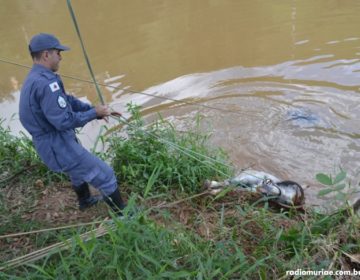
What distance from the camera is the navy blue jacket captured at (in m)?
2.74

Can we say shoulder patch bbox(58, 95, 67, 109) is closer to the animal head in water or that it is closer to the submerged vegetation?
the submerged vegetation

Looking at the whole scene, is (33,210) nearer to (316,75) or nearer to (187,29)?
(316,75)

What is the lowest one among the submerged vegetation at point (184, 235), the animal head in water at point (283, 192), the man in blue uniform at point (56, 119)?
the animal head in water at point (283, 192)

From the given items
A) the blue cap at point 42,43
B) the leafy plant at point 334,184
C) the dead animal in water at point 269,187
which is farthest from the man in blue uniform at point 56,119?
the leafy plant at point 334,184

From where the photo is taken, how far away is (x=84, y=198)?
3377 mm

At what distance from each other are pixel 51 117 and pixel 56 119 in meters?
0.04

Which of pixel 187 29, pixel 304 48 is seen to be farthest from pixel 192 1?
pixel 304 48

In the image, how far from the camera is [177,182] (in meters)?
3.48

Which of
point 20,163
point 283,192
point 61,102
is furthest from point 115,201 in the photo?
point 283,192

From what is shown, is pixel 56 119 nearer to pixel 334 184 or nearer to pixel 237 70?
pixel 334 184

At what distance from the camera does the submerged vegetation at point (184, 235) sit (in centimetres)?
235

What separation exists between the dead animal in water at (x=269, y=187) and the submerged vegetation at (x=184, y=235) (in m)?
0.09

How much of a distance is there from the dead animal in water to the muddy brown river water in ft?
2.24

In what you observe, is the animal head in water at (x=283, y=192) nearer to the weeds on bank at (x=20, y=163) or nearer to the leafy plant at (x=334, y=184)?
the leafy plant at (x=334, y=184)
